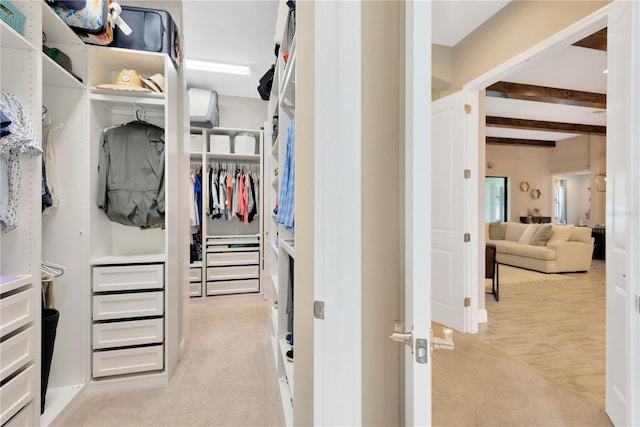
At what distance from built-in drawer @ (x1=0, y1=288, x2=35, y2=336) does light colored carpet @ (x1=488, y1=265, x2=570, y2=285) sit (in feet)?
17.1

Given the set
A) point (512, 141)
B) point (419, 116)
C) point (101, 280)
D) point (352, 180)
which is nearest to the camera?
point (419, 116)

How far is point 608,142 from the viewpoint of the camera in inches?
66.4

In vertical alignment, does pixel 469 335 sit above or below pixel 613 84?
below

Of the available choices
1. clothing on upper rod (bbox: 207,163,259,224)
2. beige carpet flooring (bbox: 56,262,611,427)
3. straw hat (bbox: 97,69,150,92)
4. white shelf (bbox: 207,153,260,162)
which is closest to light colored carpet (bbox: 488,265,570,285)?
beige carpet flooring (bbox: 56,262,611,427)

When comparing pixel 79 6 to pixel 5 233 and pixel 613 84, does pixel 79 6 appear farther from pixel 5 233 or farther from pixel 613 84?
pixel 613 84

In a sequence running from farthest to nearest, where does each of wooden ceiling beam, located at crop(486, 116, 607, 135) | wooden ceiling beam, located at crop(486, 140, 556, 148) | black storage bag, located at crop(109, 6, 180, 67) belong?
1. wooden ceiling beam, located at crop(486, 140, 556, 148)
2. wooden ceiling beam, located at crop(486, 116, 607, 135)
3. black storage bag, located at crop(109, 6, 180, 67)

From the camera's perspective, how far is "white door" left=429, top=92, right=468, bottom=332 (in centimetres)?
302

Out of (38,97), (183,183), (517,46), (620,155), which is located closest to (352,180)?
(620,155)

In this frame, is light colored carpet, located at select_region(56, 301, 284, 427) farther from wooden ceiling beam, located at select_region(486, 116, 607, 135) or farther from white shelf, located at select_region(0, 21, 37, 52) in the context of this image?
wooden ceiling beam, located at select_region(486, 116, 607, 135)

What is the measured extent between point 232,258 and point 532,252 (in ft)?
17.1

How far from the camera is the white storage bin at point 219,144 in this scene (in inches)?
161

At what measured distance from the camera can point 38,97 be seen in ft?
4.95

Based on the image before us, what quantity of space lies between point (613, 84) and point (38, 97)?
283 centimetres

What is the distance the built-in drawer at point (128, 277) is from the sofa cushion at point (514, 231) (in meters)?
6.93
